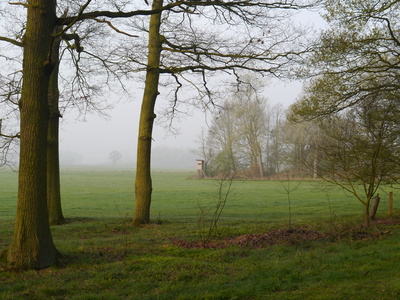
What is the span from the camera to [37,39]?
26.2ft

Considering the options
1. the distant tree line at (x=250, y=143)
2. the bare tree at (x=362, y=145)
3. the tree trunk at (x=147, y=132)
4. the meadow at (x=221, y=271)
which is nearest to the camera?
the meadow at (x=221, y=271)

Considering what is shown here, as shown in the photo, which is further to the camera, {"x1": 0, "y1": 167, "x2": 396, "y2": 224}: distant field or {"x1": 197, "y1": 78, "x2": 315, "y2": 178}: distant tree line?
→ {"x1": 197, "y1": 78, "x2": 315, "y2": 178}: distant tree line

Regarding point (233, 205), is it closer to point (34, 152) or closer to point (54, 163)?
point (54, 163)

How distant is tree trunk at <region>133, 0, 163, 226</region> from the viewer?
51.4ft

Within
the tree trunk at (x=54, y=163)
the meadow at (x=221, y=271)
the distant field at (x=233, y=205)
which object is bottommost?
the distant field at (x=233, y=205)

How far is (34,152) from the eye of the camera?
7.86 m

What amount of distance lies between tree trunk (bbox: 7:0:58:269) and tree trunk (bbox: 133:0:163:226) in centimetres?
757

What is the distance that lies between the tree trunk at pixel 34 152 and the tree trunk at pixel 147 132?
757 centimetres

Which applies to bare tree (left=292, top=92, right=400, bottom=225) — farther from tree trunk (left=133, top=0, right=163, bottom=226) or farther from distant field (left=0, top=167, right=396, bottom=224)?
tree trunk (left=133, top=0, right=163, bottom=226)

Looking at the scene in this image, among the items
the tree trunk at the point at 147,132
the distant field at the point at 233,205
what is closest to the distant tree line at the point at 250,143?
the distant field at the point at 233,205

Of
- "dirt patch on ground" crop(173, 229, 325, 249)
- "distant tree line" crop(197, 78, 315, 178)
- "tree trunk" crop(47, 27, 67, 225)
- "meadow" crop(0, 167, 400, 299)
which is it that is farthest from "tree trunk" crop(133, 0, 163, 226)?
"distant tree line" crop(197, 78, 315, 178)

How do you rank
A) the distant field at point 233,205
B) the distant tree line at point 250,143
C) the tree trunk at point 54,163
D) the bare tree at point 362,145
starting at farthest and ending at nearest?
the distant tree line at point 250,143
the distant field at point 233,205
the tree trunk at point 54,163
the bare tree at point 362,145

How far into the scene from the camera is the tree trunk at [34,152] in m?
7.69

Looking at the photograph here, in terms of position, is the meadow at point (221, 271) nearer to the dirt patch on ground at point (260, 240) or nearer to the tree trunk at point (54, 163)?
the dirt patch on ground at point (260, 240)
